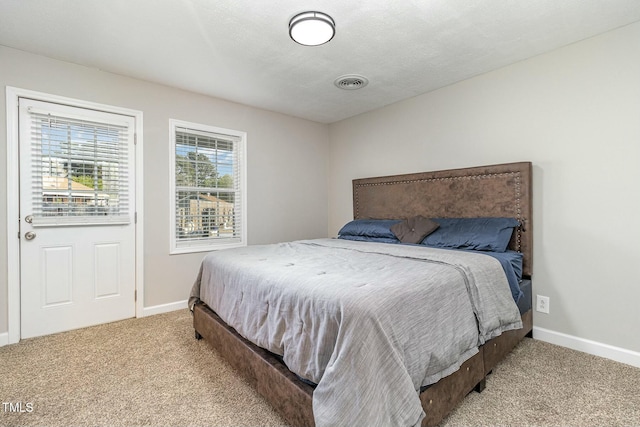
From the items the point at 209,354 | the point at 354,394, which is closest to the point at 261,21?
the point at 354,394

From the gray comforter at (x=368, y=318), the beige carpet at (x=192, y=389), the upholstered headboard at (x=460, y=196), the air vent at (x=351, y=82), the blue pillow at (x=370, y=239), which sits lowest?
the beige carpet at (x=192, y=389)

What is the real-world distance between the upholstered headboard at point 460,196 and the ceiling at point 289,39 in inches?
39.1

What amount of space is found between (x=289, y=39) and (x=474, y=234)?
Answer: 87.6 inches

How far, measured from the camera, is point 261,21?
2.10 meters

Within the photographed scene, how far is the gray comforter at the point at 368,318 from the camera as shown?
114cm

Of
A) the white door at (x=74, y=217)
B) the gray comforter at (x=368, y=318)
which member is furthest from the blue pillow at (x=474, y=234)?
the white door at (x=74, y=217)

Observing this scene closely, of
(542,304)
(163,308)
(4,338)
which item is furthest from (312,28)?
(4,338)

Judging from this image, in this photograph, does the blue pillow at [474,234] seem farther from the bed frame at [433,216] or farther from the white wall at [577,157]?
the white wall at [577,157]

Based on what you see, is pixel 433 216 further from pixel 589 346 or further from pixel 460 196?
pixel 589 346

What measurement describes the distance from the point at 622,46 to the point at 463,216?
5.52ft

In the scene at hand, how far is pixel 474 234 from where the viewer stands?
8.50ft

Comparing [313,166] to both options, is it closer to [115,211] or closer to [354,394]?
[115,211]

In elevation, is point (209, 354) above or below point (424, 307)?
below

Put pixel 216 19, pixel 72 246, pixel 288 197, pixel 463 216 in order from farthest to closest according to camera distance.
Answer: pixel 288 197 → pixel 463 216 → pixel 72 246 → pixel 216 19
